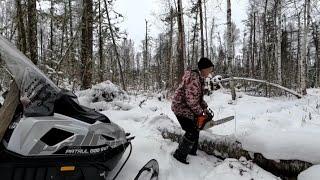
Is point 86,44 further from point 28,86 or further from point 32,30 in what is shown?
point 28,86

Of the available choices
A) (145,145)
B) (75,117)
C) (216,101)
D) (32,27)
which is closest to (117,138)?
(75,117)

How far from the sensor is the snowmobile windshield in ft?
12.9

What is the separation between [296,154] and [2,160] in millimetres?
3700

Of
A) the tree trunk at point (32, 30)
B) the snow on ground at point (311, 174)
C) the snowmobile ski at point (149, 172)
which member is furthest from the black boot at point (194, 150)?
the tree trunk at point (32, 30)

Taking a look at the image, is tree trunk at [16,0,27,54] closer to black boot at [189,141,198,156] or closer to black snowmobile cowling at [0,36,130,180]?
black boot at [189,141,198,156]

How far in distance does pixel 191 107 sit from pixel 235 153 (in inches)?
38.0

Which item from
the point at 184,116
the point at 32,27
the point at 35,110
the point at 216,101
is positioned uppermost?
the point at 32,27

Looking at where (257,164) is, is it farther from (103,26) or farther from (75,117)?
(103,26)

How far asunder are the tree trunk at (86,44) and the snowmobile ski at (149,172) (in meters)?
7.72

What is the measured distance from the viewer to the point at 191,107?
565 centimetres

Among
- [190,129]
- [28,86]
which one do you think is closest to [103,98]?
[190,129]

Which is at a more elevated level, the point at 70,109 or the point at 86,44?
the point at 86,44

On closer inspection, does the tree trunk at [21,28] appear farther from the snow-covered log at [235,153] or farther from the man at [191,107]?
the man at [191,107]

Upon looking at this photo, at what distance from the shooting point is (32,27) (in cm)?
1162
